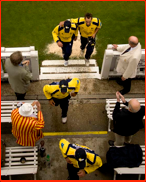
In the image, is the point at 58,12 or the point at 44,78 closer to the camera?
the point at 44,78

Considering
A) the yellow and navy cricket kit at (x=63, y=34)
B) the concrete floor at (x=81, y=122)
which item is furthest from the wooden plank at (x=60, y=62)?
the yellow and navy cricket kit at (x=63, y=34)

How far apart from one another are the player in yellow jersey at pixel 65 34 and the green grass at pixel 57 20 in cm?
86

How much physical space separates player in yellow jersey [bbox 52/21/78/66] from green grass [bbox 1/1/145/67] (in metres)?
0.86

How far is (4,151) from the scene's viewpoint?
472 cm

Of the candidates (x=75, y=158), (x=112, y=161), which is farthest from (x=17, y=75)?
(x=112, y=161)

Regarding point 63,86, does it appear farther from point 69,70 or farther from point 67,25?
point 69,70

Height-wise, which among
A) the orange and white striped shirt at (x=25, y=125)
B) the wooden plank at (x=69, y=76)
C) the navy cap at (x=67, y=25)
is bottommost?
the orange and white striped shirt at (x=25, y=125)

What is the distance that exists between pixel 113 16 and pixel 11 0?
403cm

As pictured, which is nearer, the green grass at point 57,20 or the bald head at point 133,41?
the bald head at point 133,41

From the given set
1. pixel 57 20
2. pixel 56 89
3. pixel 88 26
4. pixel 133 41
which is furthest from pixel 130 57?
pixel 57 20

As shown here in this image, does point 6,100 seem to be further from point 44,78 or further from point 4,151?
point 4,151

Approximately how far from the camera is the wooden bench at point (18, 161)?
4.56 m

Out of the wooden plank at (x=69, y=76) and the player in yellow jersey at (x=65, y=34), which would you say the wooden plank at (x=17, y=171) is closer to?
the wooden plank at (x=69, y=76)

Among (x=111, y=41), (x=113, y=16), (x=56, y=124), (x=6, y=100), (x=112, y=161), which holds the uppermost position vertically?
(x=113, y=16)
